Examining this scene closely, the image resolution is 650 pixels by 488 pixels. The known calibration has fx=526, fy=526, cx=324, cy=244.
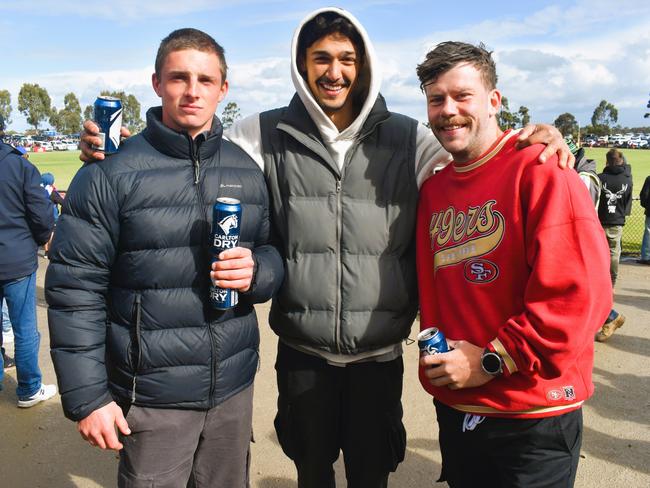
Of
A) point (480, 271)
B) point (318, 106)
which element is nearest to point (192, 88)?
point (318, 106)

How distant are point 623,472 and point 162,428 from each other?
2897mm

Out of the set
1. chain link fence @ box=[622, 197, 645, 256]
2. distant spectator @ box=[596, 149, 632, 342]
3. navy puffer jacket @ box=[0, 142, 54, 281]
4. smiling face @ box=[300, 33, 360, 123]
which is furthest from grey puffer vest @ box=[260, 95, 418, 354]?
chain link fence @ box=[622, 197, 645, 256]

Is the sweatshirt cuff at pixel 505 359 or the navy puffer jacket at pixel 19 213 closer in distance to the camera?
the sweatshirt cuff at pixel 505 359

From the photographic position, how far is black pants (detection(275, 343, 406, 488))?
2508 millimetres

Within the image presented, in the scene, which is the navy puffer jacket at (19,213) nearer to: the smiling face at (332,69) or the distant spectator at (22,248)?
the distant spectator at (22,248)

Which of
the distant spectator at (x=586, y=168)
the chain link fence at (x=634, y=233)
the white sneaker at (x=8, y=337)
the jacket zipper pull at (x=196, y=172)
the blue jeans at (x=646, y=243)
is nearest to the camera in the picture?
the jacket zipper pull at (x=196, y=172)

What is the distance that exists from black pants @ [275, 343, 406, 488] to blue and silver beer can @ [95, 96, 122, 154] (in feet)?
4.03

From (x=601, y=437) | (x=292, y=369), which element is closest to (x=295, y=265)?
(x=292, y=369)

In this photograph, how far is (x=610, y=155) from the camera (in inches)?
347

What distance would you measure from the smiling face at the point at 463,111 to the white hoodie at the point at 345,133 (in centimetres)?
32

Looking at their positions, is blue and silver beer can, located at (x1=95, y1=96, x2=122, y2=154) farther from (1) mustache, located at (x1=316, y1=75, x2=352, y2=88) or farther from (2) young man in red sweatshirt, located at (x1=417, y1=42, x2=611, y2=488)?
(2) young man in red sweatshirt, located at (x1=417, y1=42, x2=611, y2=488)

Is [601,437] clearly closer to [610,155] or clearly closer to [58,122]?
[610,155]

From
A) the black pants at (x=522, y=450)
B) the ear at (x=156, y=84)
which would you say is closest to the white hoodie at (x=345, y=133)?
the ear at (x=156, y=84)

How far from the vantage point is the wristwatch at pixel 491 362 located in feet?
6.16
